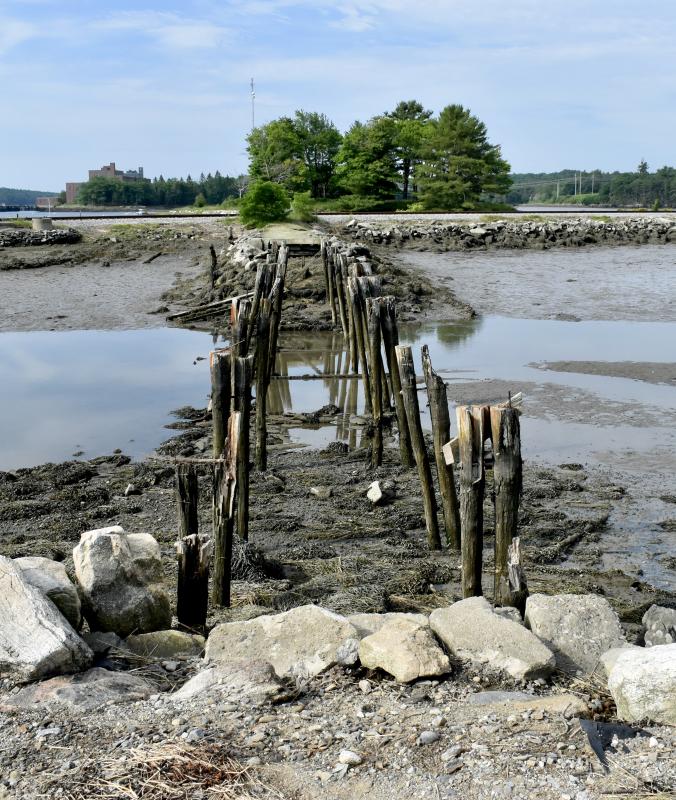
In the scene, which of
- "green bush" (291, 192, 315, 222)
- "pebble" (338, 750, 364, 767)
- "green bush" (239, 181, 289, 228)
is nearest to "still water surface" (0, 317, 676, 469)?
"pebble" (338, 750, 364, 767)

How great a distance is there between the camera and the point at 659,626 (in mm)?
6570

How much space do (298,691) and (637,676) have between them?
1.79 meters

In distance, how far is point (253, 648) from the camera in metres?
5.75

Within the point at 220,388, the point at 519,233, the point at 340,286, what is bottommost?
the point at 220,388

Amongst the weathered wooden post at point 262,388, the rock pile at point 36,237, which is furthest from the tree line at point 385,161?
the weathered wooden post at point 262,388

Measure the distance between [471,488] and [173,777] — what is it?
11.7 ft

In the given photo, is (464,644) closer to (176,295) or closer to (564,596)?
(564,596)

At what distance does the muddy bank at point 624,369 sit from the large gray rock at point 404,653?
13304mm

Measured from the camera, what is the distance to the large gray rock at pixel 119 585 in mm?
6285

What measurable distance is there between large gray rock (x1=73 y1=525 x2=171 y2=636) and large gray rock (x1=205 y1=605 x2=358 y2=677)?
0.61 m

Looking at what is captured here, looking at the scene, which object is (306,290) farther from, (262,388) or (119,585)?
(119,585)

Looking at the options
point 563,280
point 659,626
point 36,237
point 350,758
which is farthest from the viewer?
point 36,237

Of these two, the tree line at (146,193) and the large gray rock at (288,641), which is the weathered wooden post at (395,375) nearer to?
the large gray rock at (288,641)

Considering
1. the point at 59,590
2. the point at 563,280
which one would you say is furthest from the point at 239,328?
the point at 563,280
